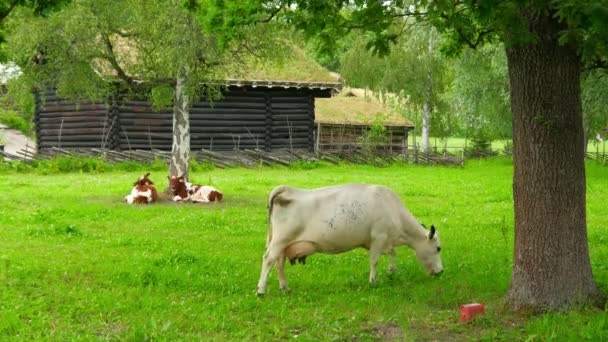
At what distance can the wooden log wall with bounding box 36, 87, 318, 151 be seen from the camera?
115ft

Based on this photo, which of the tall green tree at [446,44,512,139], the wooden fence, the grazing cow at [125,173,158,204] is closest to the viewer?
the grazing cow at [125,173,158,204]

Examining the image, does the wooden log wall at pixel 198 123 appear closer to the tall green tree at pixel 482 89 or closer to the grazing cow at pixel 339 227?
the tall green tree at pixel 482 89

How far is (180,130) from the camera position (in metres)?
21.2

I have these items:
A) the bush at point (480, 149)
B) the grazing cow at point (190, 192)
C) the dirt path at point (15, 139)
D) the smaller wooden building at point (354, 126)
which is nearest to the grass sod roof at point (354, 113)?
the smaller wooden building at point (354, 126)

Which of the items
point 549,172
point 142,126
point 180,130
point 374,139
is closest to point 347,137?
point 374,139

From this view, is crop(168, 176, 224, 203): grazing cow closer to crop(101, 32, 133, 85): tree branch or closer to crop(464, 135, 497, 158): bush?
crop(101, 32, 133, 85): tree branch

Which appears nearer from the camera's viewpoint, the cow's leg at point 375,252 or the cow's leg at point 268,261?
the cow's leg at point 268,261

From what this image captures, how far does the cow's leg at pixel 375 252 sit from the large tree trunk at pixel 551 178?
2183 mm

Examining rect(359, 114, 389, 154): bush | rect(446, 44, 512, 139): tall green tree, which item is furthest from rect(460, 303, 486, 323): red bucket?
rect(359, 114, 389, 154): bush

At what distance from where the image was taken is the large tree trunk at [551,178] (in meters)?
8.16

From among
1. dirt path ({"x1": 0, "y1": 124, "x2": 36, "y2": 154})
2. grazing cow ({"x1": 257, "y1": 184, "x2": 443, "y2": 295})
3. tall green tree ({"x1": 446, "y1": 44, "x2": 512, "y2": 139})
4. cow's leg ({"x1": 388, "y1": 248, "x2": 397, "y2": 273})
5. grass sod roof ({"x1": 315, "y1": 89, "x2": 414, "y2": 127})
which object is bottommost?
dirt path ({"x1": 0, "y1": 124, "x2": 36, "y2": 154})

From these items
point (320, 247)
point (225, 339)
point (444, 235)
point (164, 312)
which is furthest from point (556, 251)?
point (444, 235)

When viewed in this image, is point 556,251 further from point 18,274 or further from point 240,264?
point 18,274

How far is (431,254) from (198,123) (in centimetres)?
2673
